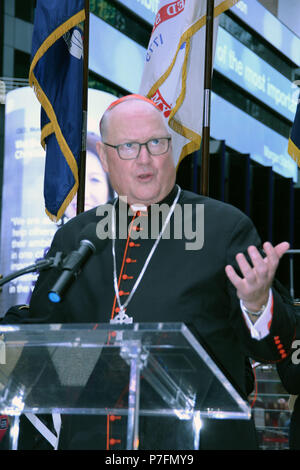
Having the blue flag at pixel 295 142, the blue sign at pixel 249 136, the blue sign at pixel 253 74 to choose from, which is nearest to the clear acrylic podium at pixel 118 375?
the blue flag at pixel 295 142

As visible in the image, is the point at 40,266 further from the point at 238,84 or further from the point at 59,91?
the point at 238,84

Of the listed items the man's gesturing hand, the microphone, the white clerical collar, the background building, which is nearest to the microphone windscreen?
the white clerical collar

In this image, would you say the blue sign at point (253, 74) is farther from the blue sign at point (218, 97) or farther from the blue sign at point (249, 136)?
the blue sign at point (249, 136)

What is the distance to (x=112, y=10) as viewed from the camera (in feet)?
50.1

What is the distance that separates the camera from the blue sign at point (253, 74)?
2003 centimetres

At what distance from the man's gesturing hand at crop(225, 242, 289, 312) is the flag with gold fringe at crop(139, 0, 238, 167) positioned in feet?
11.6

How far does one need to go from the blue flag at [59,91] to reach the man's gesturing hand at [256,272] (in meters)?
3.52

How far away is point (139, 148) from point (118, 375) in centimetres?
100

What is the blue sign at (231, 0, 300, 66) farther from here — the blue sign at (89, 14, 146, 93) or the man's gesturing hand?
the man's gesturing hand

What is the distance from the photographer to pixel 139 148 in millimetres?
2471

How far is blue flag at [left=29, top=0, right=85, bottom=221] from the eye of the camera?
526 centimetres

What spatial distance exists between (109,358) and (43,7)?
4.25 metres
